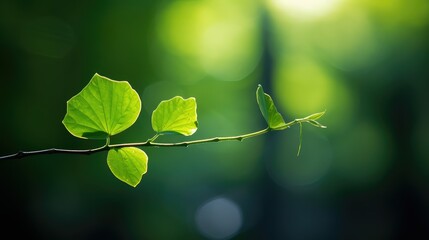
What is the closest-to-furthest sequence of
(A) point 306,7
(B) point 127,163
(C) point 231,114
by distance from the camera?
(B) point 127,163, (A) point 306,7, (C) point 231,114

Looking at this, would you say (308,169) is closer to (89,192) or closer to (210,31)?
(210,31)

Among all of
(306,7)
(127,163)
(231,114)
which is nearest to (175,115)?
(127,163)

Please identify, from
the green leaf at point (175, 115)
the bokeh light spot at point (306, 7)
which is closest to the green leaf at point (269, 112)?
the green leaf at point (175, 115)

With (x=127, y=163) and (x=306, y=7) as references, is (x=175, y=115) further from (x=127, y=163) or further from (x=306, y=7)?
(x=306, y=7)

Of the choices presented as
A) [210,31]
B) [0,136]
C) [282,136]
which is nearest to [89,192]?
[0,136]

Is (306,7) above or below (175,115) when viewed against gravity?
above

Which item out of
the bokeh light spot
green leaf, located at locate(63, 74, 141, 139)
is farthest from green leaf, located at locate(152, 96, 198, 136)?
the bokeh light spot

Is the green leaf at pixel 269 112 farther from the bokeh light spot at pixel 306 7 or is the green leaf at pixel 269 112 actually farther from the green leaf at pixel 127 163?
the bokeh light spot at pixel 306 7
